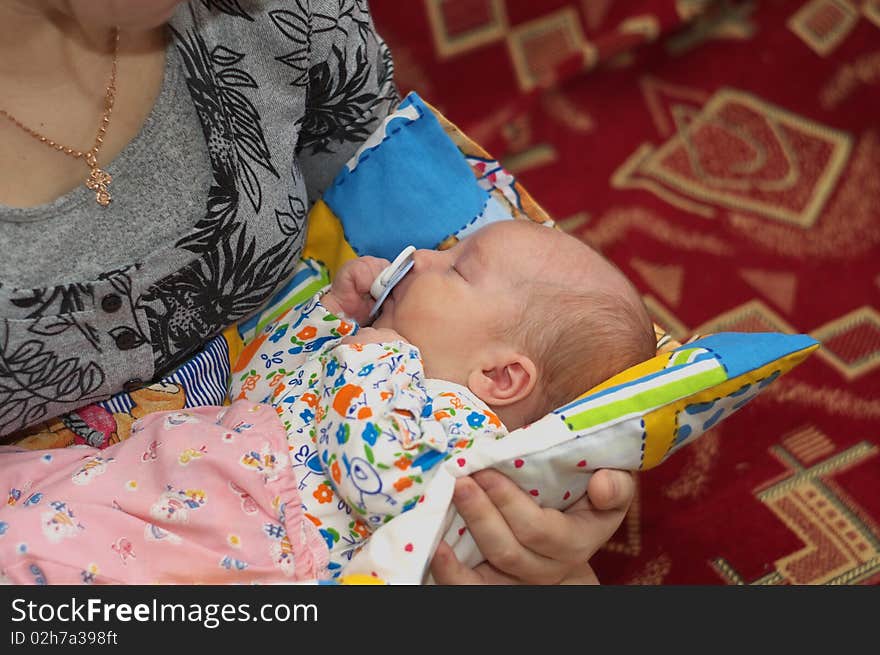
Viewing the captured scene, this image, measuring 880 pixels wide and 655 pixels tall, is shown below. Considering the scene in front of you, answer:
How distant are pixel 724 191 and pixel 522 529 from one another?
1.33 metres

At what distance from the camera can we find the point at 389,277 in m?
1.33

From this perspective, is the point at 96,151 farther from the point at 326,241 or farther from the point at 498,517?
the point at 498,517

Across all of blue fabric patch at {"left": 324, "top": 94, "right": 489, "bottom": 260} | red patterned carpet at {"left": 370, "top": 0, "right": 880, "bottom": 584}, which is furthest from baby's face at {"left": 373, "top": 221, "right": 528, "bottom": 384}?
red patterned carpet at {"left": 370, "top": 0, "right": 880, "bottom": 584}

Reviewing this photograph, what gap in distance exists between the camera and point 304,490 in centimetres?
118

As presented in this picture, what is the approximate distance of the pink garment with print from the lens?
1.08 m

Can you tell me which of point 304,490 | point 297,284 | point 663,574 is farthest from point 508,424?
point 663,574

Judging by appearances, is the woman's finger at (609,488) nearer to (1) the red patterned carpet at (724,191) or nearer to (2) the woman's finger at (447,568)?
(2) the woman's finger at (447,568)

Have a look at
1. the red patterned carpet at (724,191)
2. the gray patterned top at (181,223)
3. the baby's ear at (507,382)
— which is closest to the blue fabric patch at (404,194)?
the gray patterned top at (181,223)

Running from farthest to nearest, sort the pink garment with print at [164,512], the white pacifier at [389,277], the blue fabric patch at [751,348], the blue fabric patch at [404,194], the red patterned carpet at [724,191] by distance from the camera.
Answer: the red patterned carpet at [724,191] → the blue fabric patch at [404,194] → the white pacifier at [389,277] → the blue fabric patch at [751,348] → the pink garment with print at [164,512]

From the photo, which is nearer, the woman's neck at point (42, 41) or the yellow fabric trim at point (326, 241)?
the woman's neck at point (42, 41)

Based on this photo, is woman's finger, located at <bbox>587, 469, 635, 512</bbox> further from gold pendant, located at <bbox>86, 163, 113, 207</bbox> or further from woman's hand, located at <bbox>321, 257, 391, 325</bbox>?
gold pendant, located at <bbox>86, 163, 113, 207</bbox>

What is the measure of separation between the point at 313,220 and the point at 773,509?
91cm

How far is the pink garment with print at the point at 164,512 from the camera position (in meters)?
1.08

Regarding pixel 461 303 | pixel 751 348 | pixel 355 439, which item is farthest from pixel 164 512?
pixel 751 348
